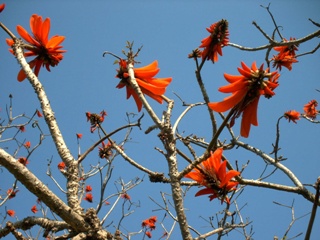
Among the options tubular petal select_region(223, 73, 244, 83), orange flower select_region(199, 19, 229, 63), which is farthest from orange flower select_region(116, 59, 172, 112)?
orange flower select_region(199, 19, 229, 63)

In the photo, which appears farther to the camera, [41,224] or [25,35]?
[25,35]

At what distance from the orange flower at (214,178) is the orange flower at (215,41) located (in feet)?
3.19

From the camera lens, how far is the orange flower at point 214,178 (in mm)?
1075

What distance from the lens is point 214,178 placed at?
111 cm

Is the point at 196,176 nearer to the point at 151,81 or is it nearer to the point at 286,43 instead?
the point at 151,81

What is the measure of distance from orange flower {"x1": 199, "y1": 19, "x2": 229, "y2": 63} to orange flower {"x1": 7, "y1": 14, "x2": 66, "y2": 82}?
960 millimetres

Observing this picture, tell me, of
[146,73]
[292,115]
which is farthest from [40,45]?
[292,115]

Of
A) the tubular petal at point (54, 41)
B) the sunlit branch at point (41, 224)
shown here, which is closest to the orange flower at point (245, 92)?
the sunlit branch at point (41, 224)

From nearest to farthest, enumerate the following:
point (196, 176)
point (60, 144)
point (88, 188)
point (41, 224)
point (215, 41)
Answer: point (41, 224) < point (60, 144) < point (196, 176) < point (215, 41) < point (88, 188)

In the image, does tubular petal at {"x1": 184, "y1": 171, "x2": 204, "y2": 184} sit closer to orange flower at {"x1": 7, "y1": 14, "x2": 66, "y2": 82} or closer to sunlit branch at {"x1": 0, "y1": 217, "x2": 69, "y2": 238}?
sunlit branch at {"x1": 0, "y1": 217, "x2": 69, "y2": 238}

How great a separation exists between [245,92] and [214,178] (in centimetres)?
36

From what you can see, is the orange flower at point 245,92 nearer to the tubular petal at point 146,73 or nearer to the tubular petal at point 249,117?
the tubular petal at point 249,117

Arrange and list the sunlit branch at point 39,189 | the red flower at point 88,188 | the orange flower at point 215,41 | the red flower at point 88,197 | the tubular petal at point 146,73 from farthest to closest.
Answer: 1. the red flower at point 88,188
2. the red flower at point 88,197
3. the orange flower at point 215,41
4. the tubular petal at point 146,73
5. the sunlit branch at point 39,189

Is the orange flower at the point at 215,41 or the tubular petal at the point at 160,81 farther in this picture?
the orange flower at the point at 215,41
